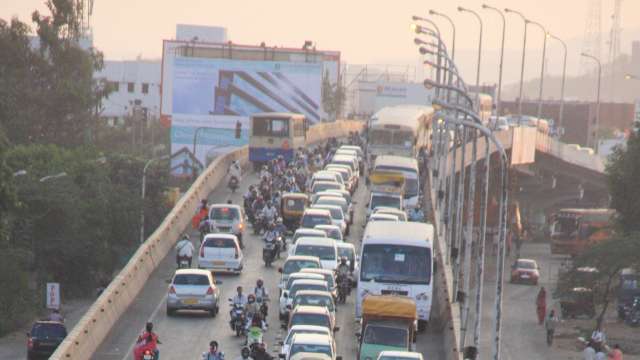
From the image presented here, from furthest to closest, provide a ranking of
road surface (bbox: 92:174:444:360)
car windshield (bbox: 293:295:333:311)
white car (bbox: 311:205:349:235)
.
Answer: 1. white car (bbox: 311:205:349:235)
2. car windshield (bbox: 293:295:333:311)
3. road surface (bbox: 92:174:444:360)

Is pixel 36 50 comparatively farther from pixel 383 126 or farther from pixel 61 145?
pixel 383 126

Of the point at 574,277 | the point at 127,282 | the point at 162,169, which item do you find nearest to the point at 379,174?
the point at 574,277

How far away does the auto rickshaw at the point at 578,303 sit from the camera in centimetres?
8144

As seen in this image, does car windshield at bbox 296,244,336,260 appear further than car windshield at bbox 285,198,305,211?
No

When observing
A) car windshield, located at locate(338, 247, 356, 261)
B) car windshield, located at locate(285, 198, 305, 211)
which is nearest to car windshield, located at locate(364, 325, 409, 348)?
car windshield, located at locate(338, 247, 356, 261)

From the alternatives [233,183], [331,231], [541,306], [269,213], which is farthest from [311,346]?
[233,183]

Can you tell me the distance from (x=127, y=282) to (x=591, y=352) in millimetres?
13427

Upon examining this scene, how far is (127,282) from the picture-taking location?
2082 inches

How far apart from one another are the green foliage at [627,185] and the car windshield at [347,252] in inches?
1425

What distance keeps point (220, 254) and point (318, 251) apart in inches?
159

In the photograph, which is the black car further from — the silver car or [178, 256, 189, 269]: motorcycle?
[178, 256, 189, 269]: motorcycle

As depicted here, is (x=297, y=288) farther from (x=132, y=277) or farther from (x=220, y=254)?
(x=220, y=254)

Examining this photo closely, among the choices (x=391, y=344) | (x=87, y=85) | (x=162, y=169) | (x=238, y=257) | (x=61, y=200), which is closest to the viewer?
(x=391, y=344)

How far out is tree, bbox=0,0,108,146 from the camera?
403 feet
